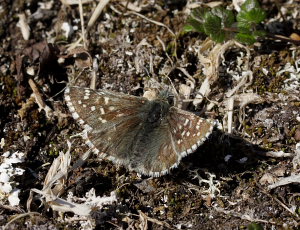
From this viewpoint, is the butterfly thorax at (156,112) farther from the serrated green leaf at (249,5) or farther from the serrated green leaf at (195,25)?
Answer: the serrated green leaf at (249,5)

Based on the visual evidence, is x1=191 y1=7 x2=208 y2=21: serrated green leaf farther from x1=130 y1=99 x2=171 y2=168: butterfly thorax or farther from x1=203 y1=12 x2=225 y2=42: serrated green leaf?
x1=130 y1=99 x2=171 y2=168: butterfly thorax

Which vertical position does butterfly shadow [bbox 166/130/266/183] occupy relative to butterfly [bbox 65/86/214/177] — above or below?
below

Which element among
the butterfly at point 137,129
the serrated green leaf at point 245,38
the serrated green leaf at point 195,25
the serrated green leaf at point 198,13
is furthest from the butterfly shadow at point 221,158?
the serrated green leaf at point 198,13

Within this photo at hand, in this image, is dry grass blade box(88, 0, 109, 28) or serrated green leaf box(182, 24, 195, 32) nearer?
serrated green leaf box(182, 24, 195, 32)

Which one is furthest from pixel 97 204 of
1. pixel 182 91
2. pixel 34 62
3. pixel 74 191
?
pixel 34 62

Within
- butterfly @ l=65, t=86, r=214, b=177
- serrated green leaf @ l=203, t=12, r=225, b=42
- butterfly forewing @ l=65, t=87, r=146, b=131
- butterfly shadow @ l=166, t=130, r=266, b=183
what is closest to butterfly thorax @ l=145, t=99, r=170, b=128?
butterfly @ l=65, t=86, r=214, b=177
